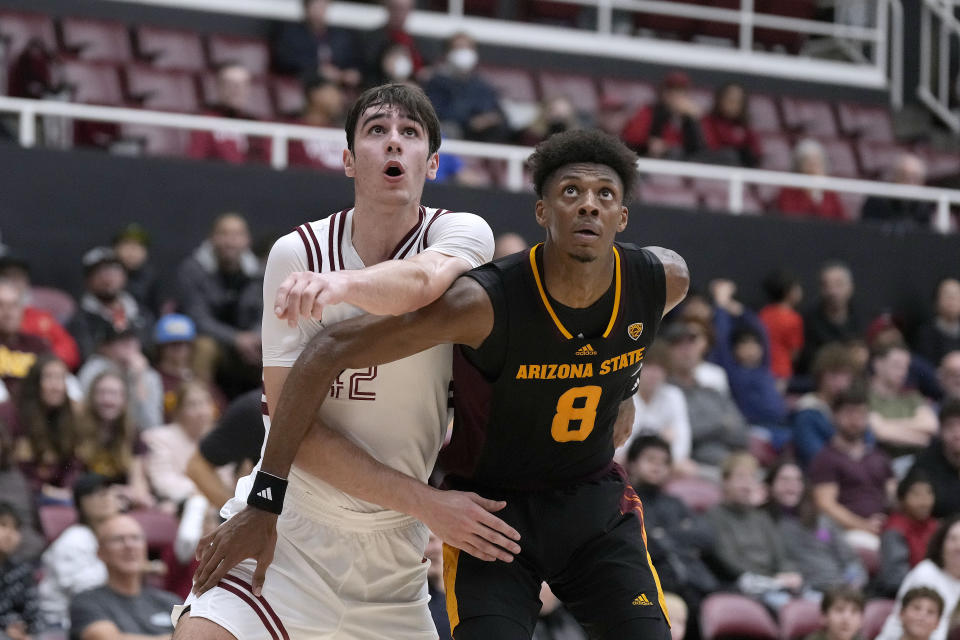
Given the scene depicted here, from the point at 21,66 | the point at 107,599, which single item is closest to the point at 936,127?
the point at 21,66

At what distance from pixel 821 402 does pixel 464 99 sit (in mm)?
4171

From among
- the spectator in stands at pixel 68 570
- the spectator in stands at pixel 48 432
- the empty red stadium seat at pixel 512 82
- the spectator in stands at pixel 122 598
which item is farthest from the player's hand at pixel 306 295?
the empty red stadium seat at pixel 512 82

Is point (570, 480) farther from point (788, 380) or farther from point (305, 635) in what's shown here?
point (788, 380)

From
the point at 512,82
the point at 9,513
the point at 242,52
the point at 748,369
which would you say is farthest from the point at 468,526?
the point at 512,82

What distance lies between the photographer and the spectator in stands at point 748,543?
9539mm

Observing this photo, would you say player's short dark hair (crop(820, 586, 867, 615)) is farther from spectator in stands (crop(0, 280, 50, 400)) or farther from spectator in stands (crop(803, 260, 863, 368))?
spectator in stands (crop(0, 280, 50, 400))

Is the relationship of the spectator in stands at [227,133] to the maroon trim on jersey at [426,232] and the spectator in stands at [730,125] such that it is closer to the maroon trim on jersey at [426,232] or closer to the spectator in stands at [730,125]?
the spectator in stands at [730,125]

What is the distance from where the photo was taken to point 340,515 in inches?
182

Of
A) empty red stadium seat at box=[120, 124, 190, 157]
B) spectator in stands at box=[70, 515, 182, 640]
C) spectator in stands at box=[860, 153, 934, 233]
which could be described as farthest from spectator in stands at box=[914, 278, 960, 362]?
spectator in stands at box=[70, 515, 182, 640]

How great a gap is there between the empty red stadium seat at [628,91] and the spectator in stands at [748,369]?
405cm

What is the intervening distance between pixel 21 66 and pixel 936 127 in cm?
1051

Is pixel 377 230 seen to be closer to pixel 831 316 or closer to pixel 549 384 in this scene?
pixel 549 384

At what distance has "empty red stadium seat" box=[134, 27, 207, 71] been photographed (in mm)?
13438

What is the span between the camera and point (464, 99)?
530 inches
